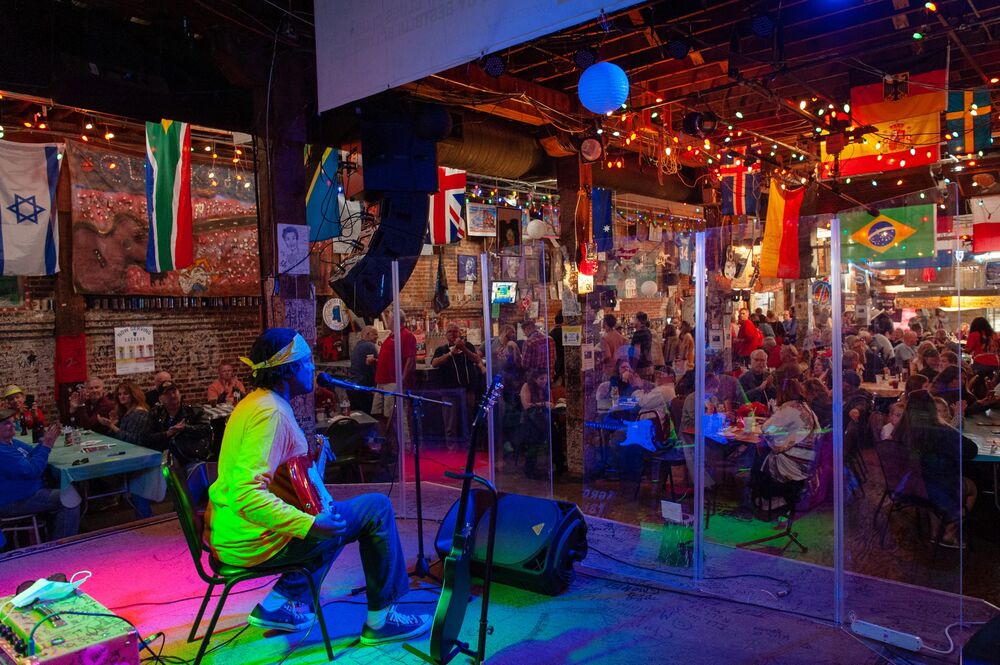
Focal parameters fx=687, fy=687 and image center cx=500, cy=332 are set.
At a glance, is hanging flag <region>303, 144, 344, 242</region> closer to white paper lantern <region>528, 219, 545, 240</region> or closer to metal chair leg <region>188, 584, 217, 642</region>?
metal chair leg <region>188, 584, 217, 642</region>

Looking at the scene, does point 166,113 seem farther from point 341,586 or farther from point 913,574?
point 913,574

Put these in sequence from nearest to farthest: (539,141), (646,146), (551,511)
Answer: (551,511) → (539,141) → (646,146)

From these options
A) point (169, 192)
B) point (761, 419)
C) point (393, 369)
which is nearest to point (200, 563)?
Answer: point (393, 369)

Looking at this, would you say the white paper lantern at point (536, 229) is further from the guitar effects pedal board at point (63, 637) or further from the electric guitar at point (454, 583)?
the guitar effects pedal board at point (63, 637)

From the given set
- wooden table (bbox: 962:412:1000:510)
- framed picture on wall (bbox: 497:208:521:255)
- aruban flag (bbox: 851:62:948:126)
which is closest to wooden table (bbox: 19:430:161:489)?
wooden table (bbox: 962:412:1000:510)

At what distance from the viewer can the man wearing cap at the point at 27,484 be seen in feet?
16.2

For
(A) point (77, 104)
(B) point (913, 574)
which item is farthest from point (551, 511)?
(A) point (77, 104)

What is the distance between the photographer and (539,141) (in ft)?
24.7

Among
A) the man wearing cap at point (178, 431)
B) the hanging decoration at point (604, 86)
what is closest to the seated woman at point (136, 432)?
the man wearing cap at point (178, 431)

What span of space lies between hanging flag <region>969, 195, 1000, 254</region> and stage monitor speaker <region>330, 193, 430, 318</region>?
10406 millimetres

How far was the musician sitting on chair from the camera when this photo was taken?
9.61 ft

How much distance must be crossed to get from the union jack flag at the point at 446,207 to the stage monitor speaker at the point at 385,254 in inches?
92.7

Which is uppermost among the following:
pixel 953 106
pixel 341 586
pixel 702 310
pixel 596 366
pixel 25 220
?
pixel 953 106

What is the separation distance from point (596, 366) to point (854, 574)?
88.4 inches
